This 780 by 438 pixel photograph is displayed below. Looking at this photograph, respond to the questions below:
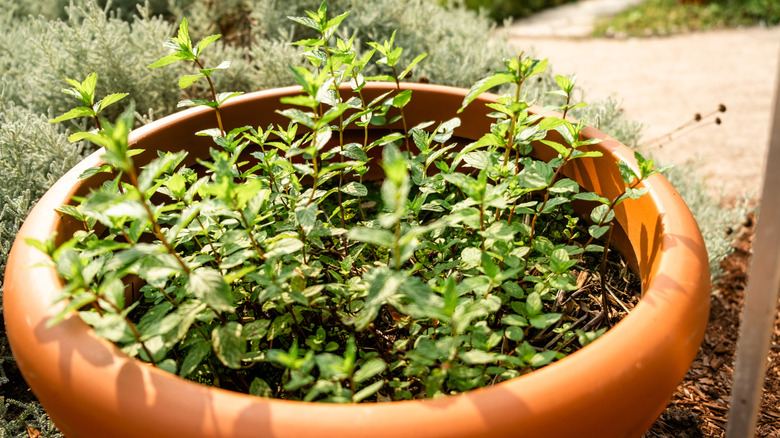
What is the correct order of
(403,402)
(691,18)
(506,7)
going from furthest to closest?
(506,7), (691,18), (403,402)

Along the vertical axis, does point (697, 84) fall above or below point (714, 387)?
above

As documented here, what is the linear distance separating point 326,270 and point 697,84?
5061mm

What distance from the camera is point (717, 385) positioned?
2002 millimetres

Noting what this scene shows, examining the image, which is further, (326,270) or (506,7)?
(506,7)

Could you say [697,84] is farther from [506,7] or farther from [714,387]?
[714,387]

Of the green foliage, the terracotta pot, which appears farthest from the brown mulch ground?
the green foliage

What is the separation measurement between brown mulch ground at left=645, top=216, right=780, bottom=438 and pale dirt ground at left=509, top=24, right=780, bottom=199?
0.85 m

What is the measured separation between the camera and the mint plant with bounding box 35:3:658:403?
0.97 m

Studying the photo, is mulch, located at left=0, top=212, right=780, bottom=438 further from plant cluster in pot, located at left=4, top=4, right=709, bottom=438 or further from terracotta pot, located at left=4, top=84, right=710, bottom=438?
terracotta pot, located at left=4, top=84, right=710, bottom=438

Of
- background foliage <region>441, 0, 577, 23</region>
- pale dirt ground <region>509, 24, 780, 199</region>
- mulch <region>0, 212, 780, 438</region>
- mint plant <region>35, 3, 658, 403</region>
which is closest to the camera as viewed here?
mint plant <region>35, 3, 658, 403</region>

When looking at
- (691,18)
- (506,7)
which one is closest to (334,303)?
(506,7)

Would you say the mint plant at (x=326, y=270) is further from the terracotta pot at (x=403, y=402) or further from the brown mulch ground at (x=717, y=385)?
the brown mulch ground at (x=717, y=385)

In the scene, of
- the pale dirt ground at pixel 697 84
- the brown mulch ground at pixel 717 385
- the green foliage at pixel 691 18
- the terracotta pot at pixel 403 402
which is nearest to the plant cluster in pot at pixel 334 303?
the terracotta pot at pixel 403 402

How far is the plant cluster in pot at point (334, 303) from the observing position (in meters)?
0.84
